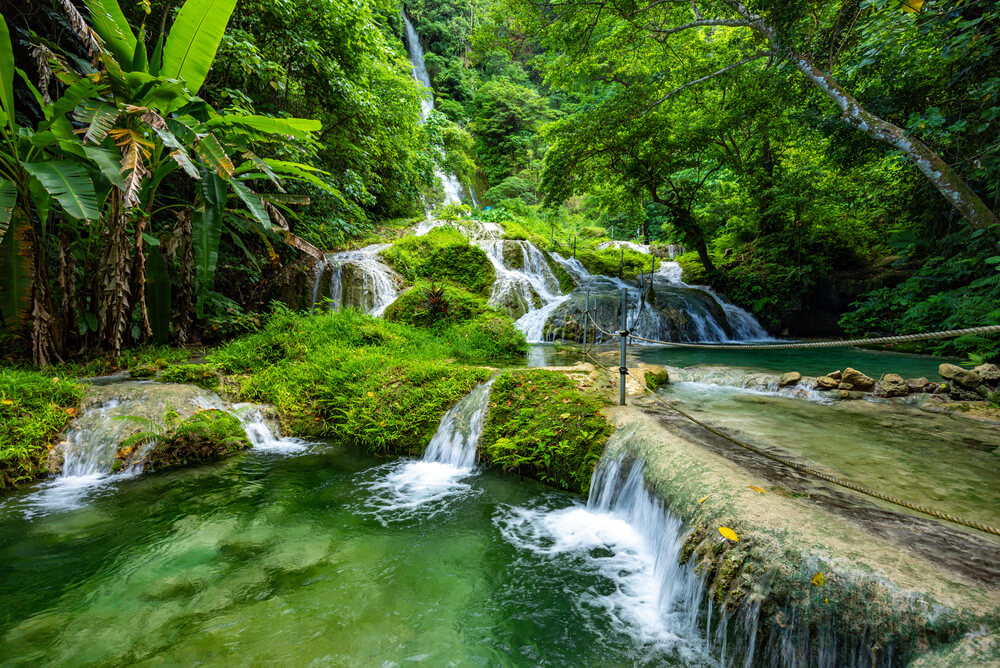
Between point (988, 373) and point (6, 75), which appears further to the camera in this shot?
point (988, 373)

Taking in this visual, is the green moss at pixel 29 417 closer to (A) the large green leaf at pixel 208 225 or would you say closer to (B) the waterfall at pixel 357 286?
(A) the large green leaf at pixel 208 225

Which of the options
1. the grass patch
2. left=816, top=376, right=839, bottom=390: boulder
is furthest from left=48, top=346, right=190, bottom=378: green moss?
left=816, top=376, right=839, bottom=390: boulder

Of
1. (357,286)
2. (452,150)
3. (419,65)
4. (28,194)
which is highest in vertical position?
(419,65)

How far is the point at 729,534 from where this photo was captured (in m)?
2.14

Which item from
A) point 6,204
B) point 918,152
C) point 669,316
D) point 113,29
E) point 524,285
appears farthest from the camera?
point 524,285

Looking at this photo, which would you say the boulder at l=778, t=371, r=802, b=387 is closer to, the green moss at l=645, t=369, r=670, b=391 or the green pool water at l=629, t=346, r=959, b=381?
the green pool water at l=629, t=346, r=959, b=381

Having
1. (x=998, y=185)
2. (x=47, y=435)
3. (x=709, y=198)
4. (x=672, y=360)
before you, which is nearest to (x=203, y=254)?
(x=47, y=435)

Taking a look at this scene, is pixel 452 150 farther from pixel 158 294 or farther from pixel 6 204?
pixel 6 204

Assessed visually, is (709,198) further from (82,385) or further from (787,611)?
(82,385)

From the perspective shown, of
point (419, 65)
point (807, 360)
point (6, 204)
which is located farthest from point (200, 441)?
point (419, 65)

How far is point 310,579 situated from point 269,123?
17.3 feet

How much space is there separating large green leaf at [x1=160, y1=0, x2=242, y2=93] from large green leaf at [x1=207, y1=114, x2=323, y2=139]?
63 cm

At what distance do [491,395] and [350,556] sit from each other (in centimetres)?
245

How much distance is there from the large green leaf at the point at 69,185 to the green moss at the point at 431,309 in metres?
5.59
